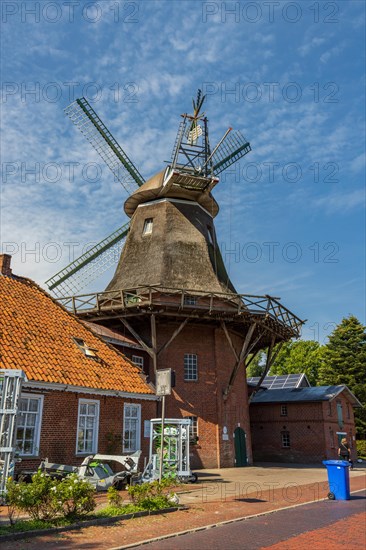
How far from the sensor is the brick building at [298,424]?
29.4 metres

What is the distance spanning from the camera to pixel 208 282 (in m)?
25.0

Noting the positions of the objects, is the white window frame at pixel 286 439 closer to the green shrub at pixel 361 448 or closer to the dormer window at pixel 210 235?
the green shrub at pixel 361 448

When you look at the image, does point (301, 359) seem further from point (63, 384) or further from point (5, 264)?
point (63, 384)

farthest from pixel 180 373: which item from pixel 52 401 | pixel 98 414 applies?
pixel 52 401

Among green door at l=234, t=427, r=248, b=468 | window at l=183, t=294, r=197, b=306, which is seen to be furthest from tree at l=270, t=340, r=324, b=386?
window at l=183, t=294, r=197, b=306

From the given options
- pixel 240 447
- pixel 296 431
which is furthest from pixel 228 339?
pixel 296 431

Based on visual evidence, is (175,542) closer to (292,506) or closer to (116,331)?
(292,506)

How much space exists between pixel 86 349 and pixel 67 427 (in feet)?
9.89

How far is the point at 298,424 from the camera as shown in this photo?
99.4 feet

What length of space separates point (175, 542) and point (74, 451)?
26.1 ft

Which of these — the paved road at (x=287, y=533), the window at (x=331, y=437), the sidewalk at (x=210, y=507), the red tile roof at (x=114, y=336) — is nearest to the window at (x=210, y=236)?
the red tile roof at (x=114, y=336)

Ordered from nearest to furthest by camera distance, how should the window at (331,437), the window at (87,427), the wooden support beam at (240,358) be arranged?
the window at (87,427), the wooden support beam at (240,358), the window at (331,437)

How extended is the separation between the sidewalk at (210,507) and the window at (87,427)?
350cm

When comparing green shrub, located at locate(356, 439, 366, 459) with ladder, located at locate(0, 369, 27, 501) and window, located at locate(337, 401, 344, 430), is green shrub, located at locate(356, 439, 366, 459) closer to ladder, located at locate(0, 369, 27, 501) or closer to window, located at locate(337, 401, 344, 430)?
window, located at locate(337, 401, 344, 430)
